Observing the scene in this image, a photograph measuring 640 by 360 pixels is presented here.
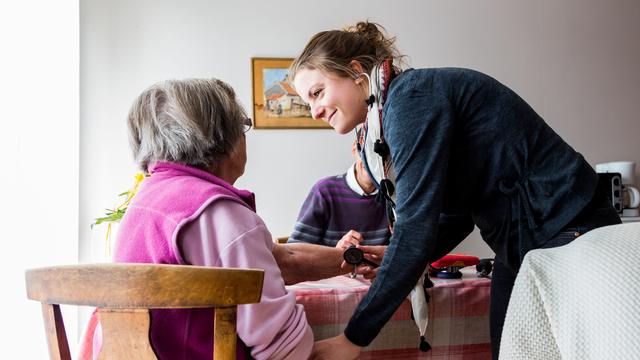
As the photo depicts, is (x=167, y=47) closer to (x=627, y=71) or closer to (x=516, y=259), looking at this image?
(x=516, y=259)

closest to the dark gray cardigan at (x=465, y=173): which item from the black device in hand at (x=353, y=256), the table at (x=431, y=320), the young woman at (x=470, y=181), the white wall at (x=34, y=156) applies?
the young woman at (x=470, y=181)

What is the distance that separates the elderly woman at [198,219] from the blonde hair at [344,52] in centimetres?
43

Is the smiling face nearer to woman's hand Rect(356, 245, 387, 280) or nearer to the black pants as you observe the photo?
woman's hand Rect(356, 245, 387, 280)

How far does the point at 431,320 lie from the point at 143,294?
0.79m

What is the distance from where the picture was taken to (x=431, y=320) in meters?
1.35

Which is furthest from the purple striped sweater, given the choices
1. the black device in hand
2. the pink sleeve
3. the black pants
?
the pink sleeve

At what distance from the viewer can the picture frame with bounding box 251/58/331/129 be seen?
134 inches

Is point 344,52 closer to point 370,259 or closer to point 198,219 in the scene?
point 370,259

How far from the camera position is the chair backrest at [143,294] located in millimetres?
757

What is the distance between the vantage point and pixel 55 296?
2.66ft

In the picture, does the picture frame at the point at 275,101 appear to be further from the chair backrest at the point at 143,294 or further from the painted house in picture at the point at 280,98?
the chair backrest at the point at 143,294

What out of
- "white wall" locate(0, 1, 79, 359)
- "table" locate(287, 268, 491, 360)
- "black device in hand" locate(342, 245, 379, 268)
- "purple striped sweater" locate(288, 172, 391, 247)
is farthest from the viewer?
"purple striped sweater" locate(288, 172, 391, 247)

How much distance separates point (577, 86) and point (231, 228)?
3559mm

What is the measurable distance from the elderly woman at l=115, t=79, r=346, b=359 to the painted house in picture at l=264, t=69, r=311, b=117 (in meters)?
2.30
